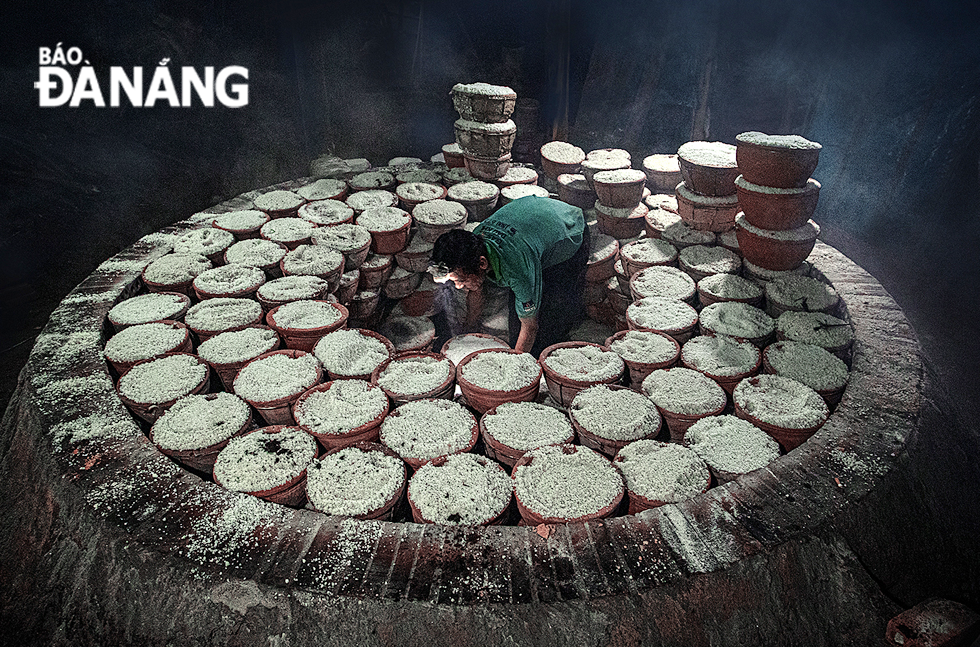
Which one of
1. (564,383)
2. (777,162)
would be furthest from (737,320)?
(564,383)

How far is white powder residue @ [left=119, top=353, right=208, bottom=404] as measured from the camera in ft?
8.63

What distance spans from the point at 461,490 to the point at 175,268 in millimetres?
2955

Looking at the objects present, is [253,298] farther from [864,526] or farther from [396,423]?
[864,526]

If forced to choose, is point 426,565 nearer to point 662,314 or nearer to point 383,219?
point 662,314

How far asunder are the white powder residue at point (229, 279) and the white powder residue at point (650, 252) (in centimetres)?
295

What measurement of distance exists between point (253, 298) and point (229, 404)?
1273 mm

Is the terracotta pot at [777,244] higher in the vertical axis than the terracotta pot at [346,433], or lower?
higher

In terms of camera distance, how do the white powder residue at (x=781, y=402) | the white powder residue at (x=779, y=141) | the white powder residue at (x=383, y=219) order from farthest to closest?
the white powder residue at (x=383, y=219)
the white powder residue at (x=779, y=141)
the white powder residue at (x=781, y=402)

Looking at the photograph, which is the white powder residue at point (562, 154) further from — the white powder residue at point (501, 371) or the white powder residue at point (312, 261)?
the white powder residue at point (501, 371)

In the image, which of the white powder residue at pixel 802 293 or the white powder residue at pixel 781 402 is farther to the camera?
the white powder residue at pixel 802 293

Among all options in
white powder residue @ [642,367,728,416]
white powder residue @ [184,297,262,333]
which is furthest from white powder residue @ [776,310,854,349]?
white powder residue @ [184,297,262,333]

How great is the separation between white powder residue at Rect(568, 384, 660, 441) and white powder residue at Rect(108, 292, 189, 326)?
8.85 feet

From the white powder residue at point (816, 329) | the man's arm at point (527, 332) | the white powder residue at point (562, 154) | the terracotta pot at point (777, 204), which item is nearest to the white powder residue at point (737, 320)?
the white powder residue at point (816, 329)

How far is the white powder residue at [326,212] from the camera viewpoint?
4496 millimetres
